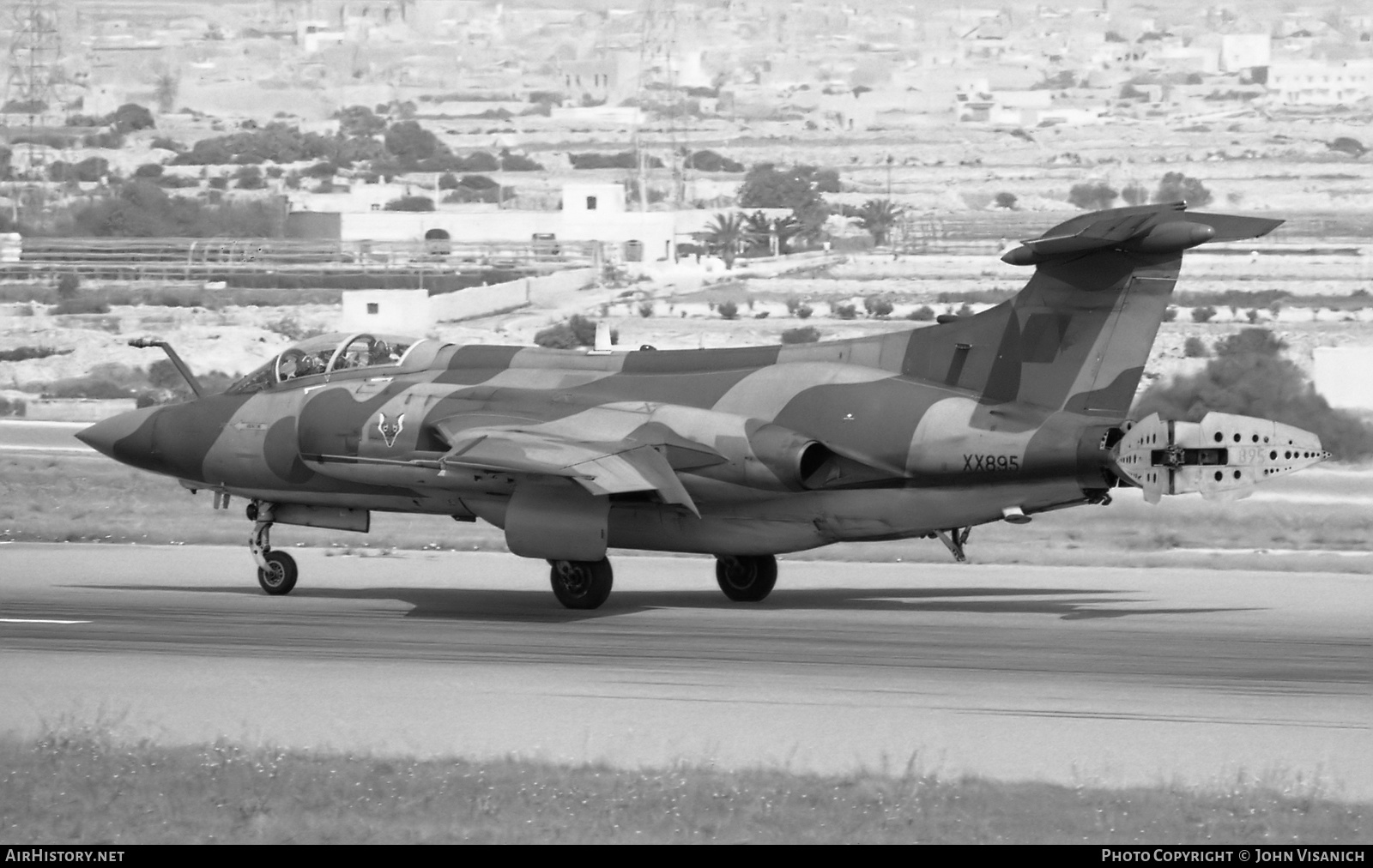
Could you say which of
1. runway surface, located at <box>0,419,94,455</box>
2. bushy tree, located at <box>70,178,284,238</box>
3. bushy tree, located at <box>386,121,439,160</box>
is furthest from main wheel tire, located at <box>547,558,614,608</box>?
bushy tree, located at <box>386,121,439,160</box>

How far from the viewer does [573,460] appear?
786 inches

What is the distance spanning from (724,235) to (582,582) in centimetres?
10065

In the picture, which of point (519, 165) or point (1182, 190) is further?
point (519, 165)

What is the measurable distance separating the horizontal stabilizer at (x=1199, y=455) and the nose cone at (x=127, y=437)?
11362mm

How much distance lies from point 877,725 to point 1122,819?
3481 millimetres

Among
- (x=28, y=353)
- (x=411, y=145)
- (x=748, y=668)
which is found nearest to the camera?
(x=748, y=668)

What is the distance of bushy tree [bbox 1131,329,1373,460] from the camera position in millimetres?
41812

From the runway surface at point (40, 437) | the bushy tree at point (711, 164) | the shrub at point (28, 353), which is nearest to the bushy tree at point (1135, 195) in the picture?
the bushy tree at point (711, 164)

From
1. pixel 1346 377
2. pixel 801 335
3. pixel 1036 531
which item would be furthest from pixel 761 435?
pixel 801 335

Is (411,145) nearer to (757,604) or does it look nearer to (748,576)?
(748,576)

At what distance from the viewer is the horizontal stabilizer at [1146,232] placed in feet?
62.7

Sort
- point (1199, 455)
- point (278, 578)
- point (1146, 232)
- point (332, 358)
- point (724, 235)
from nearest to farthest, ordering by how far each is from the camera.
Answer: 1. point (1199, 455)
2. point (1146, 232)
3. point (278, 578)
4. point (332, 358)
5. point (724, 235)

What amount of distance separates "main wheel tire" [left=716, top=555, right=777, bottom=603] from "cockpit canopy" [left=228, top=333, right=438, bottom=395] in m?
4.32

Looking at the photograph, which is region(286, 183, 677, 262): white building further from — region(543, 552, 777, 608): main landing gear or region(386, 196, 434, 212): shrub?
region(543, 552, 777, 608): main landing gear
